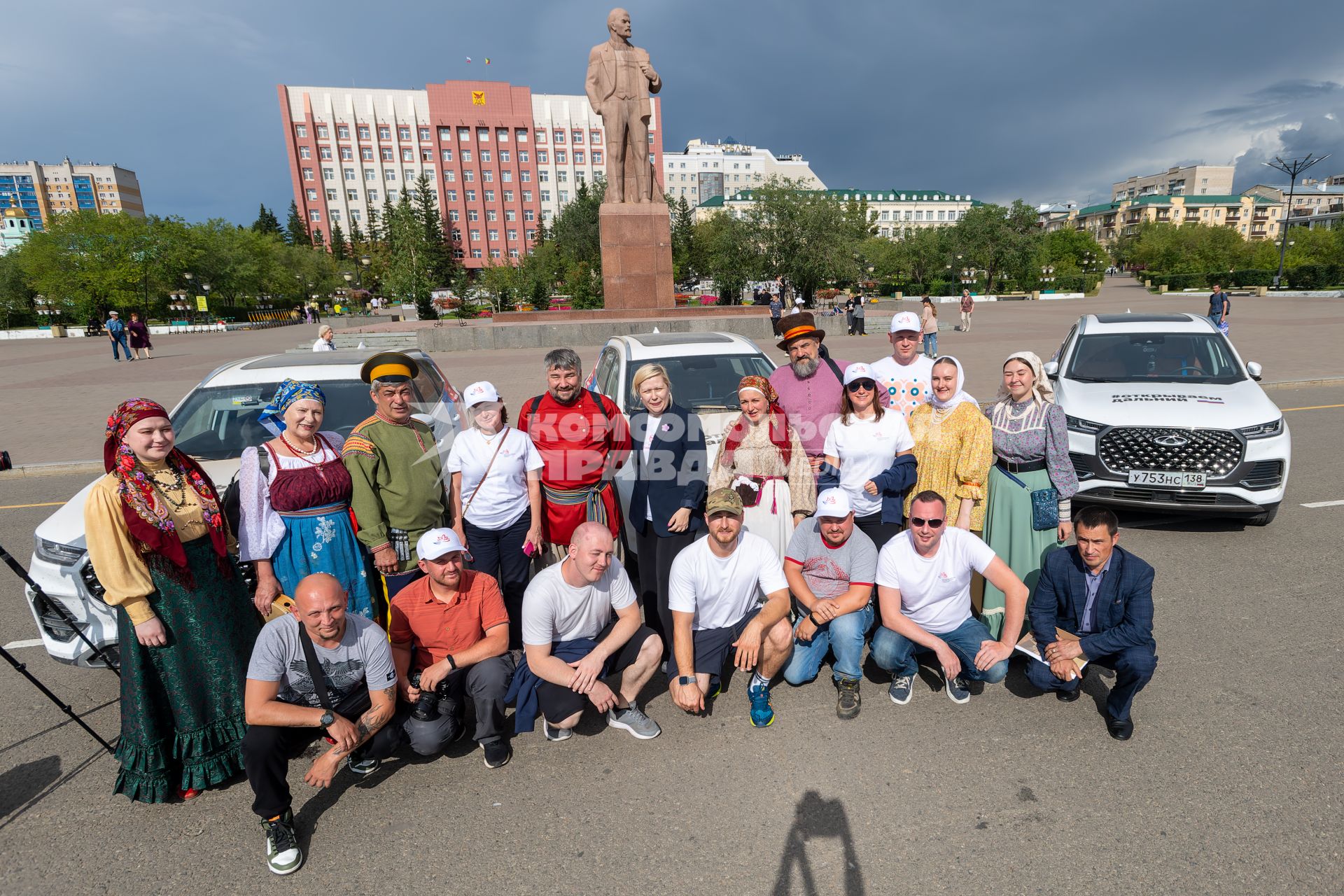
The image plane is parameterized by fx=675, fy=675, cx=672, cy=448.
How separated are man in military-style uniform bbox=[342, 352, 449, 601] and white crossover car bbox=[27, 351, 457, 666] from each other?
0.53 metres

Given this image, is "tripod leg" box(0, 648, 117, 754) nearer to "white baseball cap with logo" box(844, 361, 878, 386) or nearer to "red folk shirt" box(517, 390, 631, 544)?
"red folk shirt" box(517, 390, 631, 544)

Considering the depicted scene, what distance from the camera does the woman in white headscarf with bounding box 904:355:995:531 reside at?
4.07 metres

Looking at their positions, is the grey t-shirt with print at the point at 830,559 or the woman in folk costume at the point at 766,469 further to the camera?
the woman in folk costume at the point at 766,469

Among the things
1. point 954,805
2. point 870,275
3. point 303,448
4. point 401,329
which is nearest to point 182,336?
point 401,329

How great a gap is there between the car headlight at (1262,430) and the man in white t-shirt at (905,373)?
2.81 metres

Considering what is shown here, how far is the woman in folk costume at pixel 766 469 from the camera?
4.22 metres

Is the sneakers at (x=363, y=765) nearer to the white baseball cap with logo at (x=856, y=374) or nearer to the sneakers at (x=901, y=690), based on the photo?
the sneakers at (x=901, y=690)

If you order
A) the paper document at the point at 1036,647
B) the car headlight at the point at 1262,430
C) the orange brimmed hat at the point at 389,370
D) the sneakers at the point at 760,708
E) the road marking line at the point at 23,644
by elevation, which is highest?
the orange brimmed hat at the point at 389,370

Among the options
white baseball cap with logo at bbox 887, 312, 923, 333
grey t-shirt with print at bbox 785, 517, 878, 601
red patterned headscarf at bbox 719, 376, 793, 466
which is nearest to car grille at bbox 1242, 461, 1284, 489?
white baseball cap with logo at bbox 887, 312, 923, 333

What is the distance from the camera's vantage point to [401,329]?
2861cm

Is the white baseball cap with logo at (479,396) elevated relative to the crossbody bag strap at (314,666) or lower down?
elevated

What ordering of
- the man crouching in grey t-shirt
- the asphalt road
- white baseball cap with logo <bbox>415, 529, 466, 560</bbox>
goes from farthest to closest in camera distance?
1. white baseball cap with logo <bbox>415, 529, 466, 560</bbox>
2. the man crouching in grey t-shirt
3. the asphalt road

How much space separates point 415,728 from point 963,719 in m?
2.81

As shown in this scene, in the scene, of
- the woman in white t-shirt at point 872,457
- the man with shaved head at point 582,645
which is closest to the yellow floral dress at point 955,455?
the woman in white t-shirt at point 872,457
